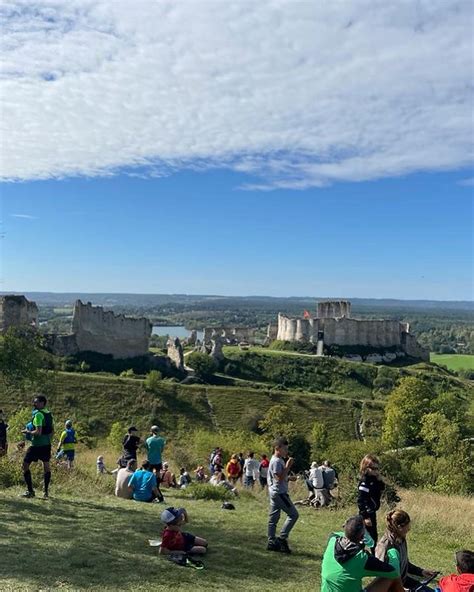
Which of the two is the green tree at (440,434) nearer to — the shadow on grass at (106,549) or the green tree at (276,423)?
the green tree at (276,423)

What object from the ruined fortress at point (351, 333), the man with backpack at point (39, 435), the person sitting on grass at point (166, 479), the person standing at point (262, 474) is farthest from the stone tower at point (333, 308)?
the man with backpack at point (39, 435)

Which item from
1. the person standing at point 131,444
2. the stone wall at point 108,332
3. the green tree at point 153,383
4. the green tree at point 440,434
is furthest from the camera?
the stone wall at point 108,332

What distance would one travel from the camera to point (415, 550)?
33.6 feet

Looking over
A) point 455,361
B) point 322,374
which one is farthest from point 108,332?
point 455,361

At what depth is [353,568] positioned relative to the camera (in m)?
5.62

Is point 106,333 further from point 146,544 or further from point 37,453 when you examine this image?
point 146,544

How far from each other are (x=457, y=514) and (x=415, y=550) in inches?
123

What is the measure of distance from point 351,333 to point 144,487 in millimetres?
89168

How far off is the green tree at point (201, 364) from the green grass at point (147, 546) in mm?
→ 56055

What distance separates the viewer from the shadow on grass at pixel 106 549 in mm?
7086

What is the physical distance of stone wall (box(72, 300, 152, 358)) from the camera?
225 ft

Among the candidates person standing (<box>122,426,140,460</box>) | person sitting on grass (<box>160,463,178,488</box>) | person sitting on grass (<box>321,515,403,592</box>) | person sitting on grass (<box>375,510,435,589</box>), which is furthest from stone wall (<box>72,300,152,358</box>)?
person sitting on grass (<box>321,515,403,592</box>)

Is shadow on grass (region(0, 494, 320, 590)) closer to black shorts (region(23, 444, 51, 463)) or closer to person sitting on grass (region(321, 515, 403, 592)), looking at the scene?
black shorts (region(23, 444, 51, 463))

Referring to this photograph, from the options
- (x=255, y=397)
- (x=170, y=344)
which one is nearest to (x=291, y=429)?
(x=255, y=397)
